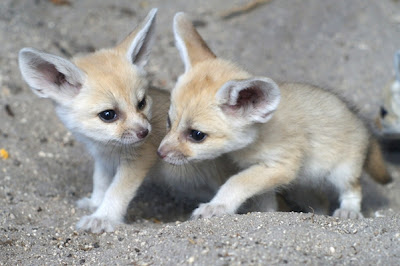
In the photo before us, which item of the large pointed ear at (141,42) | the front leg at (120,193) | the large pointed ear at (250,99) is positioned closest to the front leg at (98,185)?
the front leg at (120,193)

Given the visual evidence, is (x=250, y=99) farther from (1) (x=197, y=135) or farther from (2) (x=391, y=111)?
(2) (x=391, y=111)

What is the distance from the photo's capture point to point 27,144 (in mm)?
5297

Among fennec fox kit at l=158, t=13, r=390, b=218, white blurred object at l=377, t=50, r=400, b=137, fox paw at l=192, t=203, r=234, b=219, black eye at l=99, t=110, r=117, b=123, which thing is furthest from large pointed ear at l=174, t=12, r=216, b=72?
white blurred object at l=377, t=50, r=400, b=137

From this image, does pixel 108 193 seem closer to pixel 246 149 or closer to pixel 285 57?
pixel 246 149

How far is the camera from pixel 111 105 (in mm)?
3793

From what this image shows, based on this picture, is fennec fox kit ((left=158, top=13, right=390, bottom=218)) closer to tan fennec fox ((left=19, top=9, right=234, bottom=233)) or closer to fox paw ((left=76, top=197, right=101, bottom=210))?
tan fennec fox ((left=19, top=9, right=234, bottom=233))

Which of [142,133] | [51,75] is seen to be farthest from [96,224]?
[51,75]

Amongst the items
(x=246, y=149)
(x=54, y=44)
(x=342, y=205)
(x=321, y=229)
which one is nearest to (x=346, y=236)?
(x=321, y=229)

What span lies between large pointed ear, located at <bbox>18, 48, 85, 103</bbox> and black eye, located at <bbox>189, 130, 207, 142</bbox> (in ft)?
2.86

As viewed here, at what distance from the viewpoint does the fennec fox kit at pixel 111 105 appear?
3803 mm

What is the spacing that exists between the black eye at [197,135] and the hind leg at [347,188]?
4.11 ft

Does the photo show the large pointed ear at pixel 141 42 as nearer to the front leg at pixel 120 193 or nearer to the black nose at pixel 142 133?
the black nose at pixel 142 133

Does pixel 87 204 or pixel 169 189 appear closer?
pixel 87 204

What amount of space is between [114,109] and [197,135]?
61 centimetres
